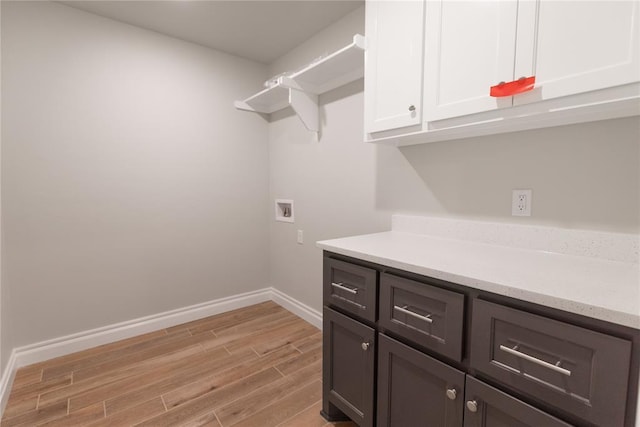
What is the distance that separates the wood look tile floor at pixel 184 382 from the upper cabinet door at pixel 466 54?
1.60 meters

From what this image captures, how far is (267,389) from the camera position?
1.80 meters

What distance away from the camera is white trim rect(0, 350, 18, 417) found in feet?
5.32

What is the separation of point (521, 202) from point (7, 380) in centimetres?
291

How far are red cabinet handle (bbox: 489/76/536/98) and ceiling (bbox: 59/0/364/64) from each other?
1358 millimetres

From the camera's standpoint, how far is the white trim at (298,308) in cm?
256

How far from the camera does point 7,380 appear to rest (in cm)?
176

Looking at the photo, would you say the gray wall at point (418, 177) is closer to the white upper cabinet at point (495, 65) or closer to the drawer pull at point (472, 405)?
the white upper cabinet at point (495, 65)

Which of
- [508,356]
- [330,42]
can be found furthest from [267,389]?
[330,42]

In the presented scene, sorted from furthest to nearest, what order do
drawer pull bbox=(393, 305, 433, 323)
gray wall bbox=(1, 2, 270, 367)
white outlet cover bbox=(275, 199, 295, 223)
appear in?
1. white outlet cover bbox=(275, 199, 295, 223)
2. gray wall bbox=(1, 2, 270, 367)
3. drawer pull bbox=(393, 305, 433, 323)

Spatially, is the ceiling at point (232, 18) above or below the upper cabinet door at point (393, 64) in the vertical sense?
above

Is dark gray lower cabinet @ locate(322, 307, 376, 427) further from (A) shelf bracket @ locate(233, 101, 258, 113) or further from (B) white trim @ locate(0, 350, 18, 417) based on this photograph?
(A) shelf bracket @ locate(233, 101, 258, 113)

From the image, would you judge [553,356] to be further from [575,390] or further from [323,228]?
[323,228]

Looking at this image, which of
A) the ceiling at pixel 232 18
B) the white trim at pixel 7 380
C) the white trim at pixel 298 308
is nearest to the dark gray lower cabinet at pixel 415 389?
the white trim at pixel 298 308

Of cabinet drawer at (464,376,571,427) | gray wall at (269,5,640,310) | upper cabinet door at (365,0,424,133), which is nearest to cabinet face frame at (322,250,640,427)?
cabinet drawer at (464,376,571,427)
